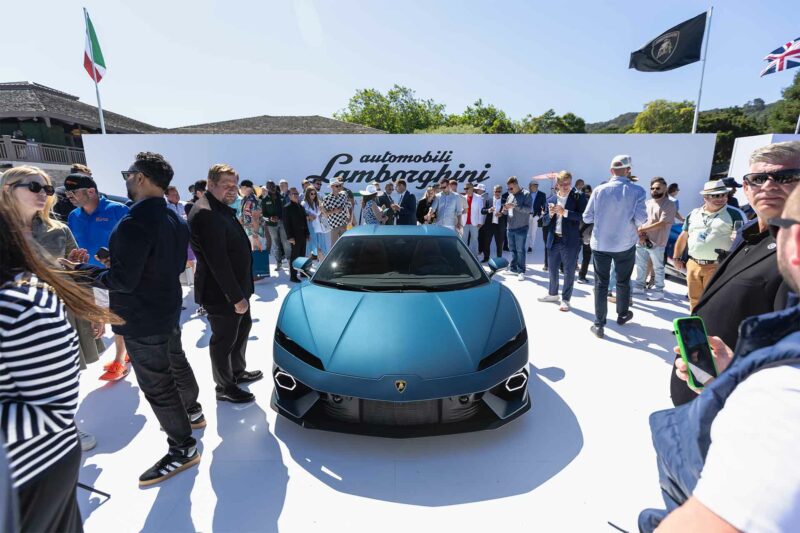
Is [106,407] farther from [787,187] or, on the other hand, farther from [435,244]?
[787,187]

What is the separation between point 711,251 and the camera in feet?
11.0

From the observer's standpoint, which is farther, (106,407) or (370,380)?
(106,407)

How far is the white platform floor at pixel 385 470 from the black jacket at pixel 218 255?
0.89 meters

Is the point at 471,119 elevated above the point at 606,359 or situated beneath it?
elevated above

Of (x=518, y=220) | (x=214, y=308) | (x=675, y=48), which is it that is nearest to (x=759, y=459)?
(x=214, y=308)

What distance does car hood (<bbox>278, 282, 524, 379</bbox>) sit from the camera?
2150 millimetres

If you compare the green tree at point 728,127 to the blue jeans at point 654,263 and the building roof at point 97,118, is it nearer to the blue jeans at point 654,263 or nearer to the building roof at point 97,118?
the building roof at point 97,118

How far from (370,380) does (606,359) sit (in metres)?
2.67

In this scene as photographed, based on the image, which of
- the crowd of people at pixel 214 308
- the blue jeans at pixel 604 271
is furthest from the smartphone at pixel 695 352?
the blue jeans at pixel 604 271

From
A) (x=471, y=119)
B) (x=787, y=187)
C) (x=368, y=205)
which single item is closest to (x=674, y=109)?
(x=471, y=119)

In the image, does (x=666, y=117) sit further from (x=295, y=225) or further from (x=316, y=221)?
(x=295, y=225)

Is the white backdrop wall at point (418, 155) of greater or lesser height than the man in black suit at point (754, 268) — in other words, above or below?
above

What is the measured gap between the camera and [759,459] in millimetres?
555

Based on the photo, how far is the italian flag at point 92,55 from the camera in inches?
444
